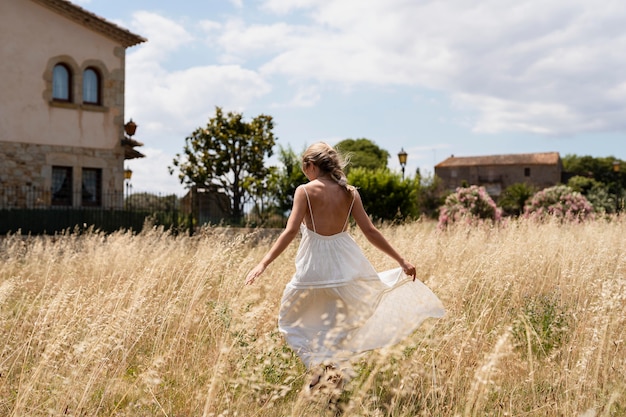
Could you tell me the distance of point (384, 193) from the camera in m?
21.6

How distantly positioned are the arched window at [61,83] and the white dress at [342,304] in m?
17.4

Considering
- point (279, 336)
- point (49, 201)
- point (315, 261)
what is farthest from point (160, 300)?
point (49, 201)

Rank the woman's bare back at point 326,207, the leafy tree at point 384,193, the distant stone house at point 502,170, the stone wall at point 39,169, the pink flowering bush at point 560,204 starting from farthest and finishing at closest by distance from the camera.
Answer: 1. the distant stone house at point 502,170
2. the leafy tree at point 384,193
3. the stone wall at point 39,169
4. the pink flowering bush at point 560,204
5. the woman's bare back at point 326,207

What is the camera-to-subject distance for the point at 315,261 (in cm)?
422

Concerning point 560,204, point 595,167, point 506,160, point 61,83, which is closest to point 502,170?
point 506,160

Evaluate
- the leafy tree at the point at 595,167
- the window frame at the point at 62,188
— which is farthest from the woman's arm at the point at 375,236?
the leafy tree at the point at 595,167

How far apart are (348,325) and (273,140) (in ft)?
65.6

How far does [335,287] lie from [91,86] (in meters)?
18.0

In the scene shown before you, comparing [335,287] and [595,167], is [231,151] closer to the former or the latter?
[335,287]

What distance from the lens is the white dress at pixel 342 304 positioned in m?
4.13

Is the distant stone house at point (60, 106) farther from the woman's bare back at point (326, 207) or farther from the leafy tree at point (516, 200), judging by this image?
the leafy tree at point (516, 200)

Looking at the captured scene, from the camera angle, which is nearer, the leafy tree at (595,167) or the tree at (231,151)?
the tree at (231,151)

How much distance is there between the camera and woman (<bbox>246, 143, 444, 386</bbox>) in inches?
163

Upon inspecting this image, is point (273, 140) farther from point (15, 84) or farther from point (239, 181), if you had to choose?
point (15, 84)
